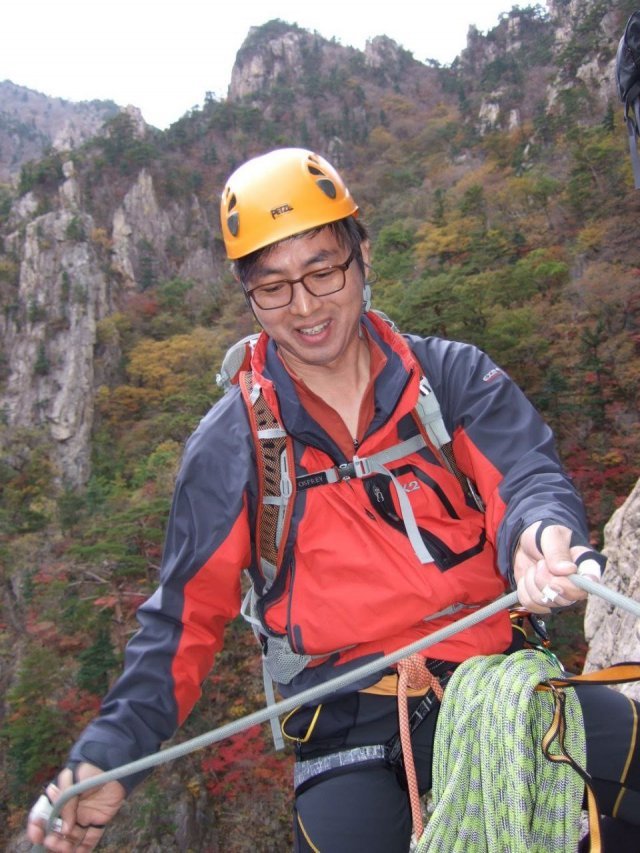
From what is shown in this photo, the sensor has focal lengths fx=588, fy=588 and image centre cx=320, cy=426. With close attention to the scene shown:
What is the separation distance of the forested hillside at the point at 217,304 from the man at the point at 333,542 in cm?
686

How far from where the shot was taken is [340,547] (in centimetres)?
140

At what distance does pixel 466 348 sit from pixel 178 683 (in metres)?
1.10

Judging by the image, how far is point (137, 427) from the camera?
22344 mm

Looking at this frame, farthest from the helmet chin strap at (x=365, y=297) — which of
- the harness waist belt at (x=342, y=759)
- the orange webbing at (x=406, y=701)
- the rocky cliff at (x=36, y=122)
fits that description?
the rocky cliff at (x=36, y=122)

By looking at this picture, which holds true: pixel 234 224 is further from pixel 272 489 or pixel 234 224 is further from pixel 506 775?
pixel 506 775

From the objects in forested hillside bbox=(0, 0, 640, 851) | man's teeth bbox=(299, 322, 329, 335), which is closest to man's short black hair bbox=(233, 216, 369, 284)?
man's teeth bbox=(299, 322, 329, 335)

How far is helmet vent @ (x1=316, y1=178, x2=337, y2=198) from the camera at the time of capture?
1.60 meters

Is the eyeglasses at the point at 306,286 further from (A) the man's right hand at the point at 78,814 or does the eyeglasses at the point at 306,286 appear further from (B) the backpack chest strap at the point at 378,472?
(A) the man's right hand at the point at 78,814

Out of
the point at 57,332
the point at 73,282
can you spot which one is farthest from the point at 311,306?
the point at 73,282

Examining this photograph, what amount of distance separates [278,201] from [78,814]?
1.53m

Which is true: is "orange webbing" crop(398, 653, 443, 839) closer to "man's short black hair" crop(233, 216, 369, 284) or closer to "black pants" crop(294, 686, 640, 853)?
"black pants" crop(294, 686, 640, 853)

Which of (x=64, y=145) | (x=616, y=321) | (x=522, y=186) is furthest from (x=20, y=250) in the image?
(x=616, y=321)

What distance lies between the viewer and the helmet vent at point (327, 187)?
160 centimetres

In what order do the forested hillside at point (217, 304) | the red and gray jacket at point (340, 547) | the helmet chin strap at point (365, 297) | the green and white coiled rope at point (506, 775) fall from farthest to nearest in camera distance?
the forested hillside at point (217, 304) < the helmet chin strap at point (365, 297) < the red and gray jacket at point (340, 547) < the green and white coiled rope at point (506, 775)
